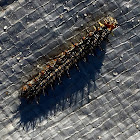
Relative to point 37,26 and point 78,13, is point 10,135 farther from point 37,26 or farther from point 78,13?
point 78,13

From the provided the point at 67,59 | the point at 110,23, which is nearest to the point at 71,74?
the point at 67,59

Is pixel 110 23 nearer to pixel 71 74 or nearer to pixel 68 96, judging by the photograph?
pixel 71 74

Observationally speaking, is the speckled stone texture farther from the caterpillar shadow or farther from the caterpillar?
the caterpillar

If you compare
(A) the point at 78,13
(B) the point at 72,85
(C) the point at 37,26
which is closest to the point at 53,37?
(C) the point at 37,26

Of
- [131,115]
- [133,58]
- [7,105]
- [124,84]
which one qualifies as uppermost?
[7,105]

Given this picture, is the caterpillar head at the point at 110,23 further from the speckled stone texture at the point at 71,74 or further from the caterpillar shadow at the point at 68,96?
the caterpillar shadow at the point at 68,96
